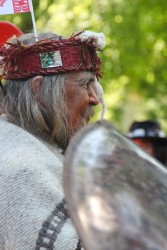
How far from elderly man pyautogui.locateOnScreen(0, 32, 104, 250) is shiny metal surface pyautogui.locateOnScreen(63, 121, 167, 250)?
1.22 meters

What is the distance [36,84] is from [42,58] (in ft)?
0.35

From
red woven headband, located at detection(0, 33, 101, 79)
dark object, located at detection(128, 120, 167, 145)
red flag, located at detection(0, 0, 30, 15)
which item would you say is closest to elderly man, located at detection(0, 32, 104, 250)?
red woven headband, located at detection(0, 33, 101, 79)

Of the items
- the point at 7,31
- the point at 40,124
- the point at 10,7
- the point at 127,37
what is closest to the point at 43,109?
the point at 40,124

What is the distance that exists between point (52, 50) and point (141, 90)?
9.62 metres

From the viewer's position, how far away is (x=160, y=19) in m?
11.6

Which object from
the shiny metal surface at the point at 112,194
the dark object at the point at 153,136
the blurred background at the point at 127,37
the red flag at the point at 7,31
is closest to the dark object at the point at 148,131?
the dark object at the point at 153,136

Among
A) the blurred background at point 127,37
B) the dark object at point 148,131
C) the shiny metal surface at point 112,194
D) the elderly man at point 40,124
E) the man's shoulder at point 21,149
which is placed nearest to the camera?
the shiny metal surface at point 112,194

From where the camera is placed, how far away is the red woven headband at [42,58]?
3326mm

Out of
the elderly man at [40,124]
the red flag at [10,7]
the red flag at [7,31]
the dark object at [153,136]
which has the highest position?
the red flag at [10,7]

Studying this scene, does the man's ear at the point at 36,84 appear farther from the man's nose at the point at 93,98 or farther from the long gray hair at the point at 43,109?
the man's nose at the point at 93,98

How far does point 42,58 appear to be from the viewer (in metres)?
3.34

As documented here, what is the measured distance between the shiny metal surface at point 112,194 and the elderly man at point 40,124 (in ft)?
3.99

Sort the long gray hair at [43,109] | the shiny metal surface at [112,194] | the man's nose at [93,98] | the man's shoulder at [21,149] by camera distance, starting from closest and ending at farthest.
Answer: the shiny metal surface at [112,194], the man's shoulder at [21,149], the long gray hair at [43,109], the man's nose at [93,98]

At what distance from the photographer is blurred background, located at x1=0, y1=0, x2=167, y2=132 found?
10.5 metres
